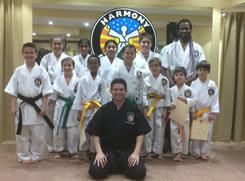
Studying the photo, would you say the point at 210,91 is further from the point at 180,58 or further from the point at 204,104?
the point at 180,58

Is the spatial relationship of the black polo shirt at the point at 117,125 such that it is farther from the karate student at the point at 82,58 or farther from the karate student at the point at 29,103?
the karate student at the point at 82,58

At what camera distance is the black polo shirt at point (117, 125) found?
2559 mm

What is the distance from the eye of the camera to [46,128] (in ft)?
10.6

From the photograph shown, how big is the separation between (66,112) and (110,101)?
62 centimetres

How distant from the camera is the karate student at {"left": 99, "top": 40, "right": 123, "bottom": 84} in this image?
304cm

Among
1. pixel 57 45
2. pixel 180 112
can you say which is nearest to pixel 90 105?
pixel 57 45

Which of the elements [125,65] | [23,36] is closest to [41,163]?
[125,65]

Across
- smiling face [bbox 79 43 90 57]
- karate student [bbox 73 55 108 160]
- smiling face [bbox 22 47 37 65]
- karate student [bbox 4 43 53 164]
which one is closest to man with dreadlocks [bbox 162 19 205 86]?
karate student [bbox 73 55 108 160]

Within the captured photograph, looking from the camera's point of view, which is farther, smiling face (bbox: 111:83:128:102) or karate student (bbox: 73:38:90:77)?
karate student (bbox: 73:38:90:77)

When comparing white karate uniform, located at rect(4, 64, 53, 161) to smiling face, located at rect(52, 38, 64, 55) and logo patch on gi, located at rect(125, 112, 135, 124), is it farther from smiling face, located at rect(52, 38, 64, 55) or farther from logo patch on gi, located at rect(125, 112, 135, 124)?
logo patch on gi, located at rect(125, 112, 135, 124)

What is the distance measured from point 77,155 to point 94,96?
81 centimetres

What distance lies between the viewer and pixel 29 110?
9.20 feet

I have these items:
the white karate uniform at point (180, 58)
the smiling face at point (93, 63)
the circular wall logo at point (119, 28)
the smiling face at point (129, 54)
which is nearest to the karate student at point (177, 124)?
the white karate uniform at point (180, 58)

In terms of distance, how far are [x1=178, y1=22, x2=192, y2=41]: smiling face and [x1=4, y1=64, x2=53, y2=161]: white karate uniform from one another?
73.8 inches
